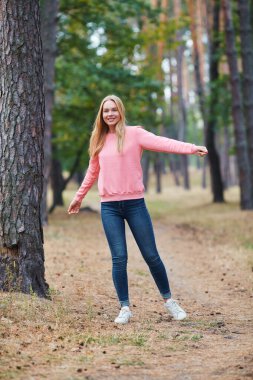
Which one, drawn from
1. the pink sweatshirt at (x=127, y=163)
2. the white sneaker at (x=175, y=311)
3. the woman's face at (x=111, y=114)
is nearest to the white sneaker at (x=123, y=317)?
the white sneaker at (x=175, y=311)

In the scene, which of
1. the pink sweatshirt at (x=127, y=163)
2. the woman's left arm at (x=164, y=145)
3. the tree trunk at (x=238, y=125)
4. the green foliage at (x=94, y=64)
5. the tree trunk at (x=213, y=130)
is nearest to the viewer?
the woman's left arm at (x=164, y=145)

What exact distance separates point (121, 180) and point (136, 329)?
1.53m

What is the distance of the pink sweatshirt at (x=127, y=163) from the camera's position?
22.0 ft

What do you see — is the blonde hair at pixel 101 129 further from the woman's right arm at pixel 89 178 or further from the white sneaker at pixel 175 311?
the white sneaker at pixel 175 311

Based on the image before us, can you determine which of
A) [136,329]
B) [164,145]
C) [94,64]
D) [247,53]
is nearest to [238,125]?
[247,53]

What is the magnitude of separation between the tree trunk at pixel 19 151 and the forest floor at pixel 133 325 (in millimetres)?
381

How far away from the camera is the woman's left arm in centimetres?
658

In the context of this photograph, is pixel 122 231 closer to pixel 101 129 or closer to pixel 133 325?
pixel 133 325

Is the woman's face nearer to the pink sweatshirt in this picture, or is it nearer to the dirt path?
the pink sweatshirt

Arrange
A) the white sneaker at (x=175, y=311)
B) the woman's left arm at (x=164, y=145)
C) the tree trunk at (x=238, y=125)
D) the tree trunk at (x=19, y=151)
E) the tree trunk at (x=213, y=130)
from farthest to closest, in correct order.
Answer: the tree trunk at (x=213, y=130) → the tree trunk at (x=238, y=125) → the tree trunk at (x=19, y=151) → the white sneaker at (x=175, y=311) → the woman's left arm at (x=164, y=145)

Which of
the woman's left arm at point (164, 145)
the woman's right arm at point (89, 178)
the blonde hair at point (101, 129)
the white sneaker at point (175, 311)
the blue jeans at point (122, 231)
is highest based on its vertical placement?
the blonde hair at point (101, 129)

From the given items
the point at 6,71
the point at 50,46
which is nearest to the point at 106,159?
the point at 6,71

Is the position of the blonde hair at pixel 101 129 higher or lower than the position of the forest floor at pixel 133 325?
higher

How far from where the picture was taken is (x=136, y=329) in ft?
21.2
